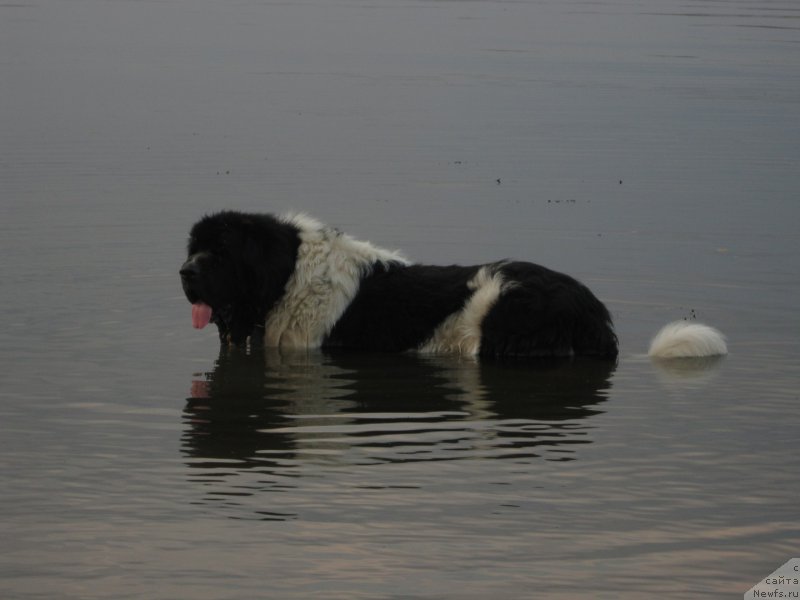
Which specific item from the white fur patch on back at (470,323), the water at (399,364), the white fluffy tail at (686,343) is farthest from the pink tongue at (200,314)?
the white fluffy tail at (686,343)

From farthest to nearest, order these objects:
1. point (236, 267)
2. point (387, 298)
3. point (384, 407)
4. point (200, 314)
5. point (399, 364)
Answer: point (200, 314) < point (236, 267) < point (387, 298) < point (399, 364) < point (384, 407)

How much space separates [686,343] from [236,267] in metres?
2.87

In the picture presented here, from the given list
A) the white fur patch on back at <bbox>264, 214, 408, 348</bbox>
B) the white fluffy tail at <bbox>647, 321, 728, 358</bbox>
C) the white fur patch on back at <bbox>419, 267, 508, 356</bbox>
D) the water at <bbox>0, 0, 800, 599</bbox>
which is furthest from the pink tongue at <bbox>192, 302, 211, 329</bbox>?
the white fluffy tail at <bbox>647, 321, 728, 358</bbox>

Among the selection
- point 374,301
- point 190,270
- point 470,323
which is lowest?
point 470,323

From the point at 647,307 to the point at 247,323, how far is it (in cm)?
289

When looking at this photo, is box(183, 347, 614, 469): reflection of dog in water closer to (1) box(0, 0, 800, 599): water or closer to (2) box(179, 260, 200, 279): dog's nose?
(1) box(0, 0, 800, 599): water

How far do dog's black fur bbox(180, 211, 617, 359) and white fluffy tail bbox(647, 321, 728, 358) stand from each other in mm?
285

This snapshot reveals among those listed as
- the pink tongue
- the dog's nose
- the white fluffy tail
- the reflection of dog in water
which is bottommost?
the reflection of dog in water

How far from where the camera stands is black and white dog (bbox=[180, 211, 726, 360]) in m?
9.77

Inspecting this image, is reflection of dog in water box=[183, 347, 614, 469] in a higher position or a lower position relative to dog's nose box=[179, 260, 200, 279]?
lower

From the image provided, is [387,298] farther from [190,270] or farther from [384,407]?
[384,407]

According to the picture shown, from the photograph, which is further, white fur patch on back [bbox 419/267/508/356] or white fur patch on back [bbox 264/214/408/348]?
white fur patch on back [bbox 264/214/408/348]

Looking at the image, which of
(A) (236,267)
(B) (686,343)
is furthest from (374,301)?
(B) (686,343)

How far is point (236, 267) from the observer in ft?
33.1
